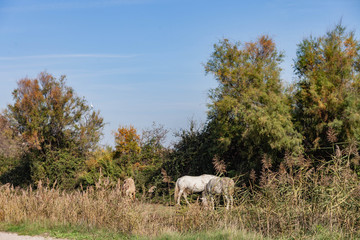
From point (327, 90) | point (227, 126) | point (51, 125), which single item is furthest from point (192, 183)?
point (51, 125)

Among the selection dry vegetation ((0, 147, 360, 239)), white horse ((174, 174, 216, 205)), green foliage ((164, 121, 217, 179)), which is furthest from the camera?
green foliage ((164, 121, 217, 179))

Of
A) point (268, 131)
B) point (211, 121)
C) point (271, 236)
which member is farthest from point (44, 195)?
point (211, 121)

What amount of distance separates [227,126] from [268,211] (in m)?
10.8

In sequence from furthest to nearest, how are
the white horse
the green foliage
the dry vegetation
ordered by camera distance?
the green foliage → the white horse → the dry vegetation

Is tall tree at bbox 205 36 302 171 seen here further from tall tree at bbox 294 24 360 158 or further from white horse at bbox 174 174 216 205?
white horse at bbox 174 174 216 205

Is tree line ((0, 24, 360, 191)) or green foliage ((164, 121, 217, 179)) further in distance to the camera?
green foliage ((164, 121, 217, 179))

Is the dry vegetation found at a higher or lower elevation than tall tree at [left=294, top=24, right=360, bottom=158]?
lower

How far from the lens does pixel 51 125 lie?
25.0 m

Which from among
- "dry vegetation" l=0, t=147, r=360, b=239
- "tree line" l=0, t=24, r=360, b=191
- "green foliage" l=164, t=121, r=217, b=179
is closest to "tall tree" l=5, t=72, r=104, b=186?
"tree line" l=0, t=24, r=360, b=191

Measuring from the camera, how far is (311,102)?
58.3 feet

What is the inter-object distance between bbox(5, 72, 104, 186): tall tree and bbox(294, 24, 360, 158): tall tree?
14.0 m

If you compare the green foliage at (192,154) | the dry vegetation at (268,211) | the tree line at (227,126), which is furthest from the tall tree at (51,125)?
the dry vegetation at (268,211)

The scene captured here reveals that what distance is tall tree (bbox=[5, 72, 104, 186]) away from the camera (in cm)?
2445

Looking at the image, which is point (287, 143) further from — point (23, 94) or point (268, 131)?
point (23, 94)
